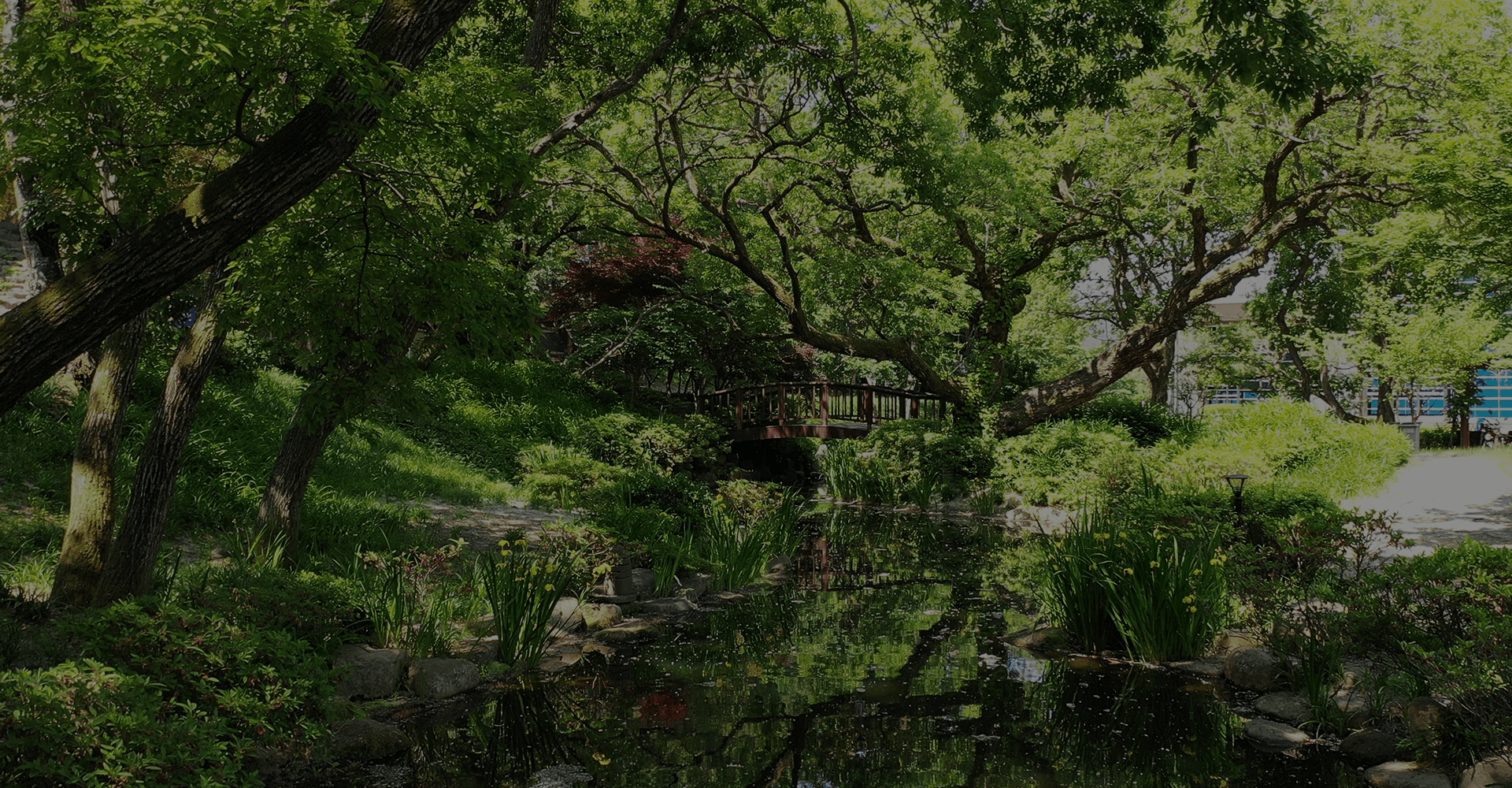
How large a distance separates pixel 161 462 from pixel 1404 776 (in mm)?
6172

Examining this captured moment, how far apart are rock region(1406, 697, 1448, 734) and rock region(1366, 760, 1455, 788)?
166 mm

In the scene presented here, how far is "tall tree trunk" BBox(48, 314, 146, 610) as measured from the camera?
5.00 meters

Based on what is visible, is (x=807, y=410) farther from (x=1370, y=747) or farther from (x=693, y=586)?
(x=1370, y=747)

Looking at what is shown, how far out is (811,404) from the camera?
1789 cm

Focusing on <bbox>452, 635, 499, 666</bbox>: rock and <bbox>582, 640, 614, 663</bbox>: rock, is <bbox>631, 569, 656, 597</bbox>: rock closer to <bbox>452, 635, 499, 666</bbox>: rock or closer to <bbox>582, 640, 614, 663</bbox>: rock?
<bbox>582, 640, 614, 663</bbox>: rock

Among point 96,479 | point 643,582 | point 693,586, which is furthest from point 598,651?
point 96,479

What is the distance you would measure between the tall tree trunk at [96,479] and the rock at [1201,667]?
6292 mm

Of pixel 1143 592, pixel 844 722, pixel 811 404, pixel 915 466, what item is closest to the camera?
pixel 844 722

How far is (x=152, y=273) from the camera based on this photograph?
10.5ft

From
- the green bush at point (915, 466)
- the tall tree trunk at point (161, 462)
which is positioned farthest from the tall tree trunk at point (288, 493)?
the green bush at point (915, 466)

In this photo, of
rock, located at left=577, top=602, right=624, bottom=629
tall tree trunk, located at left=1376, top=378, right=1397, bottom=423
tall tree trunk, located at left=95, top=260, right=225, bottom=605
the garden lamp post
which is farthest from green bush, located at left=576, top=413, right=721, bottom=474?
tall tree trunk, located at left=1376, top=378, right=1397, bottom=423

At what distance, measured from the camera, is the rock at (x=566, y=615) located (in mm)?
6527

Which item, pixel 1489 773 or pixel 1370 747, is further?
pixel 1370 747

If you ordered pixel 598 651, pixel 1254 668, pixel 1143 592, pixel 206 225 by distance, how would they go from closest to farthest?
pixel 206 225 → pixel 1254 668 → pixel 1143 592 → pixel 598 651
